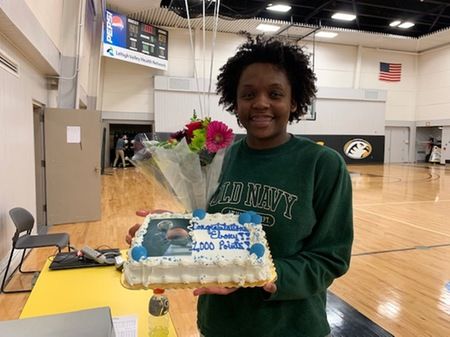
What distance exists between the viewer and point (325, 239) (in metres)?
0.95

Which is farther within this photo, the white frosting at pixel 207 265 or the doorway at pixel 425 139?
the doorway at pixel 425 139

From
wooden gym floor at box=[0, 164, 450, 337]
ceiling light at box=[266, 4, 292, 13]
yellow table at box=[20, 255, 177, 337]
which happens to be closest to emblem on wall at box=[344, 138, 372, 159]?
ceiling light at box=[266, 4, 292, 13]

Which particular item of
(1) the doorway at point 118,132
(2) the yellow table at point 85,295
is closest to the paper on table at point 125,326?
(2) the yellow table at point 85,295

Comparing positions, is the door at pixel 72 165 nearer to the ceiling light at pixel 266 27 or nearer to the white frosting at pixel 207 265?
the white frosting at pixel 207 265

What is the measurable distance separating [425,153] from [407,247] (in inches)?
655

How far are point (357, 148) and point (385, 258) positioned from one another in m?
14.3

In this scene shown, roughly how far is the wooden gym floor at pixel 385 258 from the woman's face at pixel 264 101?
409 mm

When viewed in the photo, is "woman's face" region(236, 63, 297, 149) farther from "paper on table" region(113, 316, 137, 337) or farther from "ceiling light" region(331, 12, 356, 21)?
"ceiling light" region(331, 12, 356, 21)

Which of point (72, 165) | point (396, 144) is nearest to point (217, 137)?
point (72, 165)

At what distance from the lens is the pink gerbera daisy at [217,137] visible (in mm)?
1045

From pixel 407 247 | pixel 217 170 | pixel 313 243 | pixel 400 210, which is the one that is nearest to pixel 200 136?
pixel 217 170

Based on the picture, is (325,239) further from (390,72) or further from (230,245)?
(390,72)

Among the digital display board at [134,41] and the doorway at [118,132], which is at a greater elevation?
the digital display board at [134,41]

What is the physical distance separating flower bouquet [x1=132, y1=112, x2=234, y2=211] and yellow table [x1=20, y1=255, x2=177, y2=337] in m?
0.61
